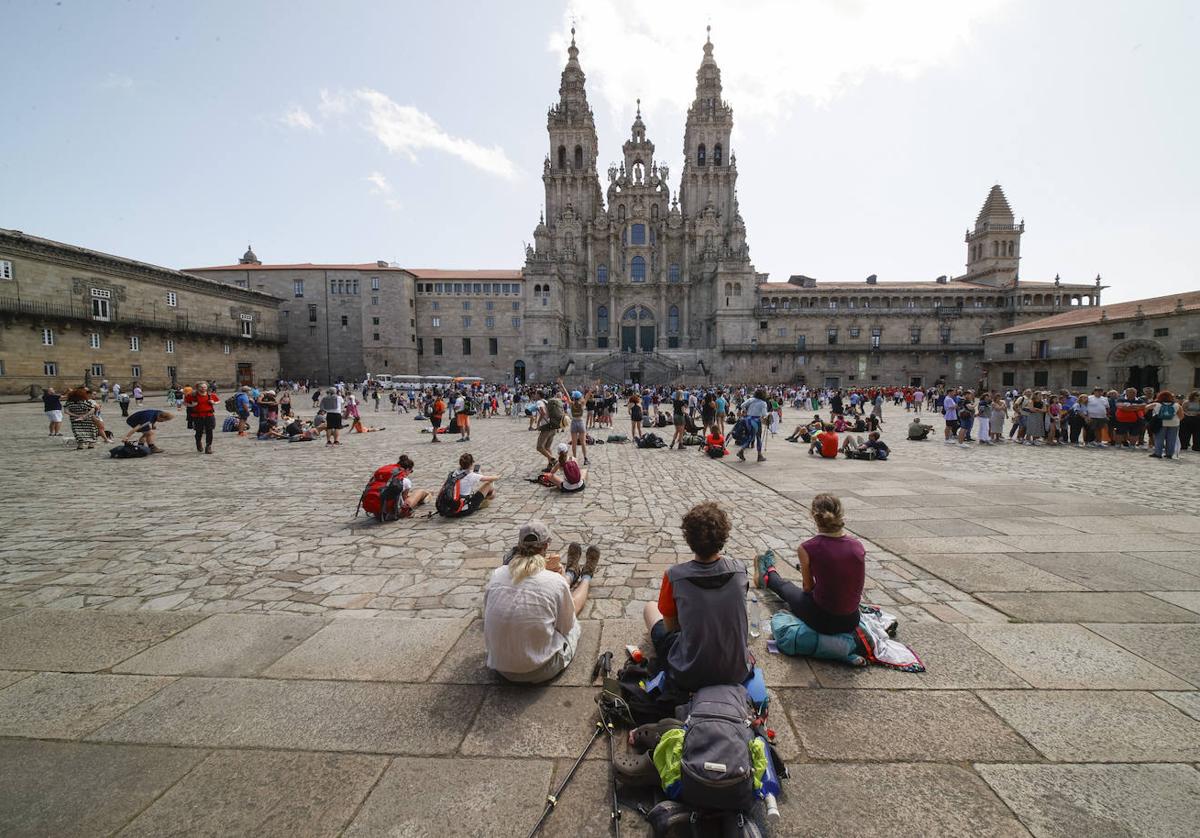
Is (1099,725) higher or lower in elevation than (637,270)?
lower

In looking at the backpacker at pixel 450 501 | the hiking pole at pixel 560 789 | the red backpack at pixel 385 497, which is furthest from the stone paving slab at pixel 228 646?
the backpacker at pixel 450 501

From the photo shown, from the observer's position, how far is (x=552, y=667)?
3189 millimetres

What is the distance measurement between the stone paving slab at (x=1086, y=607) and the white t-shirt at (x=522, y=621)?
3.65m

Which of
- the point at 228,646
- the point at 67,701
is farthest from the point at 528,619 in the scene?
the point at 67,701

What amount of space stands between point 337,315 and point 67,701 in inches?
2347

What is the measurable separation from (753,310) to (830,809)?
55.8 metres

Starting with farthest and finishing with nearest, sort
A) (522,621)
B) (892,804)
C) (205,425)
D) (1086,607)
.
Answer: (205,425)
(1086,607)
(522,621)
(892,804)

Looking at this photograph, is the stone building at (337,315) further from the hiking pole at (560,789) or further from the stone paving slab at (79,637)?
the hiking pole at (560,789)

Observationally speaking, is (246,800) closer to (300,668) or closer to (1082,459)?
(300,668)

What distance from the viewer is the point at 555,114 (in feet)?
191

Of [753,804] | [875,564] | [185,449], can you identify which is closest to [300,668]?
[753,804]

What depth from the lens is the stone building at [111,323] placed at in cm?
3070

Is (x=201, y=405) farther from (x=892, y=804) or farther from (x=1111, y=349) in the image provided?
(x=1111, y=349)

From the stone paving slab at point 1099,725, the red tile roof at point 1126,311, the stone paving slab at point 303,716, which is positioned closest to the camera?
the stone paving slab at point 1099,725
